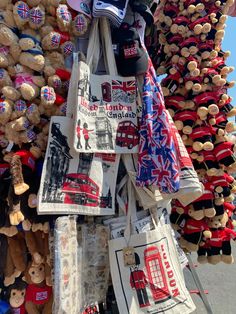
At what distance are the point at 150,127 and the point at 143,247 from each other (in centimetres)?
29

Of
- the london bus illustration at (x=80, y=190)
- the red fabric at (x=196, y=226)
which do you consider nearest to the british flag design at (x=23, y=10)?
the london bus illustration at (x=80, y=190)

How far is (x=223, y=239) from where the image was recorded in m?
1.00

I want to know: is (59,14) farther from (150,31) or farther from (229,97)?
(229,97)

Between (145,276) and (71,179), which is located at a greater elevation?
(71,179)

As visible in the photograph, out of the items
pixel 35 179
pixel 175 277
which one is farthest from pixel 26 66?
pixel 175 277

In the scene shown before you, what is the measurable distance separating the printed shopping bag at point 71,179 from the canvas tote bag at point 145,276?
96 millimetres

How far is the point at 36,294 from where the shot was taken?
30.2 inches

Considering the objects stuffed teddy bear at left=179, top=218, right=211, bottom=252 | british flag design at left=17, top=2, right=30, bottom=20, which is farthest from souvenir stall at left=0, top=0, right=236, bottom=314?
stuffed teddy bear at left=179, top=218, right=211, bottom=252

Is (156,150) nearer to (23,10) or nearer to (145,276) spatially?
(145,276)

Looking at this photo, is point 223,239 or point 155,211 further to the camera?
point 223,239

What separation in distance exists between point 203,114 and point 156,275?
0.51 meters

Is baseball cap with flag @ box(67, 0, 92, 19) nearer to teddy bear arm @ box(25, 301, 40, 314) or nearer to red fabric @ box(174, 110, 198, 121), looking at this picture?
red fabric @ box(174, 110, 198, 121)

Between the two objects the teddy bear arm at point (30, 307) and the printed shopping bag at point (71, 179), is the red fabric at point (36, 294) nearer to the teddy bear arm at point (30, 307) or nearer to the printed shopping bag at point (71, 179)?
the teddy bear arm at point (30, 307)

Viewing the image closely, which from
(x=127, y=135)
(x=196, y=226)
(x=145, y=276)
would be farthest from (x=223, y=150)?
(x=145, y=276)
